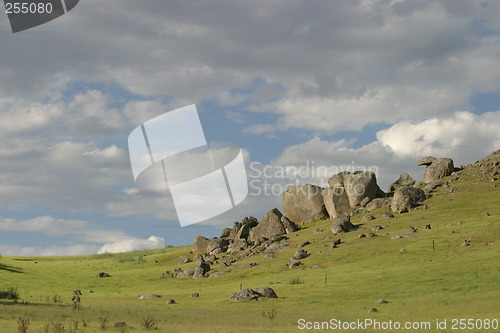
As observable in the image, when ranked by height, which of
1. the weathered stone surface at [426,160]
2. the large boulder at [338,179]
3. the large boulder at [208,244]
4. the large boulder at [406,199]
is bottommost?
the large boulder at [208,244]

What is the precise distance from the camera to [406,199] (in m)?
101

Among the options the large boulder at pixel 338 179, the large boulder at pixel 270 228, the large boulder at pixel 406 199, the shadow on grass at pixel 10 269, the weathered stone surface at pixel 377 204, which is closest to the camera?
the shadow on grass at pixel 10 269

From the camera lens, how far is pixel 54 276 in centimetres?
9931

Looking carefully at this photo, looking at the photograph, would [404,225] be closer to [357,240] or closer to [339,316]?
[357,240]

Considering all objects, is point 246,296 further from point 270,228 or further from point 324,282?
point 270,228

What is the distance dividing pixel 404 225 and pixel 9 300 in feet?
199

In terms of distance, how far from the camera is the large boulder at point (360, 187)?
116m

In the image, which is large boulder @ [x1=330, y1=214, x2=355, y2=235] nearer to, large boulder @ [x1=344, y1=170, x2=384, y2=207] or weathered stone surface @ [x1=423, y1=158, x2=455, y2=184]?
large boulder @ [x1=344, y1=170, x2=384, y2=207]

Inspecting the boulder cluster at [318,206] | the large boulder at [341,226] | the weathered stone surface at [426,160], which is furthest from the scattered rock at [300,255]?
the weathered stone surface at [426,160]

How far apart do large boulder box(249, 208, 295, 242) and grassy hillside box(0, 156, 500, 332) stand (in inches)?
224

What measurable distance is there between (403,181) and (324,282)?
77226mm

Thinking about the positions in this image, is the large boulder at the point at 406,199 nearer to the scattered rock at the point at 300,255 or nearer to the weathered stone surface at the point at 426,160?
the scattered rock at the point at 300,255

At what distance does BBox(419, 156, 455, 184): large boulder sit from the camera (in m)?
126

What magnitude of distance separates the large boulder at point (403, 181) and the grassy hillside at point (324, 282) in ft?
45.3
